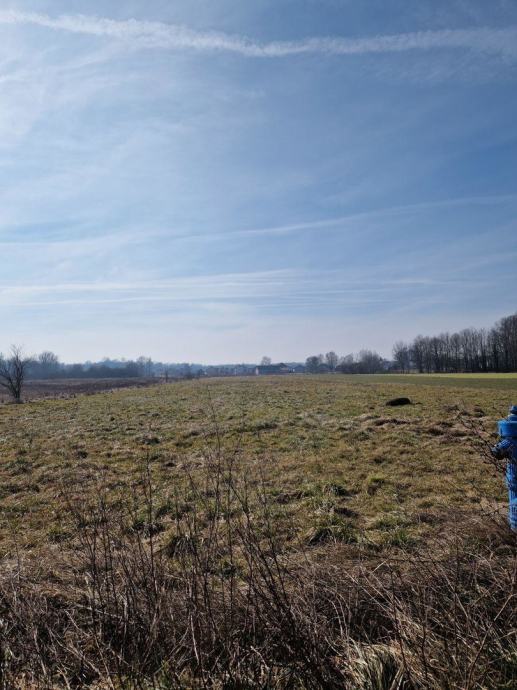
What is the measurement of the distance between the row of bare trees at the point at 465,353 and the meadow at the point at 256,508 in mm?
91857

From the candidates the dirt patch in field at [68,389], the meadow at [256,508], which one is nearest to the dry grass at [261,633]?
the meadow at [256,508]

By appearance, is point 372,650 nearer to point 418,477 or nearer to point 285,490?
point 285,490

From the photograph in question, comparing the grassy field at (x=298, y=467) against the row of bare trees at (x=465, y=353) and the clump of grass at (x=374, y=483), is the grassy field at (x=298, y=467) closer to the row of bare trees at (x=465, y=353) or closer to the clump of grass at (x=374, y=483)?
the clump of grass at (x=374, y=483)

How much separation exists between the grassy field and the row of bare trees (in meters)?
89.7

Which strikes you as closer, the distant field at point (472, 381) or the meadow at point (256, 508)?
the meadow at point (256, 508)

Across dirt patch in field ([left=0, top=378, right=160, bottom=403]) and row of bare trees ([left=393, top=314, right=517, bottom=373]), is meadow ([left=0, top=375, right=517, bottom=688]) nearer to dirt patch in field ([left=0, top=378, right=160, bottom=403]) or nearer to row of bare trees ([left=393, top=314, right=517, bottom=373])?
dirt patch in field ([left=0, top=378, right=160, bottom=403])

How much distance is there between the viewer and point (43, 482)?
988 cm

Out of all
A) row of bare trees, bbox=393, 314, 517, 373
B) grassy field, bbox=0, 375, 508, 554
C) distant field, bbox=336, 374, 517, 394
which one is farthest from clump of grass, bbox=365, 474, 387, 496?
row of bare trees, bbox=393, 314, 517, 373

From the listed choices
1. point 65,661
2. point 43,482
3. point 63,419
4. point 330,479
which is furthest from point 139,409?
point 65,661

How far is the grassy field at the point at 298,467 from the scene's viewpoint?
6.64m

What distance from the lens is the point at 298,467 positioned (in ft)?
34.0

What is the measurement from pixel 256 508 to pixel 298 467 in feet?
10.7

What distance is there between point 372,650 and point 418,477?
706 centimetres

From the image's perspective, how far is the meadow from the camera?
2.81 m
